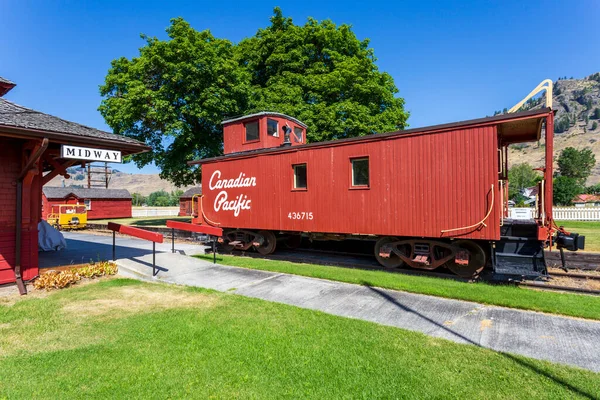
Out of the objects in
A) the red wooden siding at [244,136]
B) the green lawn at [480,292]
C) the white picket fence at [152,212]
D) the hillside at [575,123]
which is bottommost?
the green lawn at [480,292]

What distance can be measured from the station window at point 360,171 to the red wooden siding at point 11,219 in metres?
7.37

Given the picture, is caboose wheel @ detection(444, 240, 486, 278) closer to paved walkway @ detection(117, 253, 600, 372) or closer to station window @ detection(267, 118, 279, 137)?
paved walkway @ detection(117, 253, 600, 372)

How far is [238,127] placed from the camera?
13.0m

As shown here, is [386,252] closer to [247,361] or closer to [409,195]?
[409,195]

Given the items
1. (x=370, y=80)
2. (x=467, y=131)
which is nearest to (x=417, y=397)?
(x=467, y=131)

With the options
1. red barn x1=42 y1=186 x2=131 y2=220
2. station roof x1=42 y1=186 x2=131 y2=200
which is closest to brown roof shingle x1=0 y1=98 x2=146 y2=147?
red barn x1=42 y1=186 x2=131 y2=220

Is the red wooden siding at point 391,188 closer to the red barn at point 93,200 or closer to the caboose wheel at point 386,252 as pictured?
the caboose wheel at point 386,252

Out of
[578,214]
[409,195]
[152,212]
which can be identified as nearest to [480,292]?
[409,195]

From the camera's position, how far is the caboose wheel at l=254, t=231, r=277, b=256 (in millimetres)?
11008

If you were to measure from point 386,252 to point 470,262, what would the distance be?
Result: 1.95 metres

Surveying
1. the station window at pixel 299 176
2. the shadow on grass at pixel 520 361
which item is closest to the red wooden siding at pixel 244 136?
the station window at pixel 299 176

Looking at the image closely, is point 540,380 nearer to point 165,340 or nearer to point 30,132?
point 165,340

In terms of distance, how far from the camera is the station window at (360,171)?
8.74 m

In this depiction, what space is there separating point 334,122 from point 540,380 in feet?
59.5
